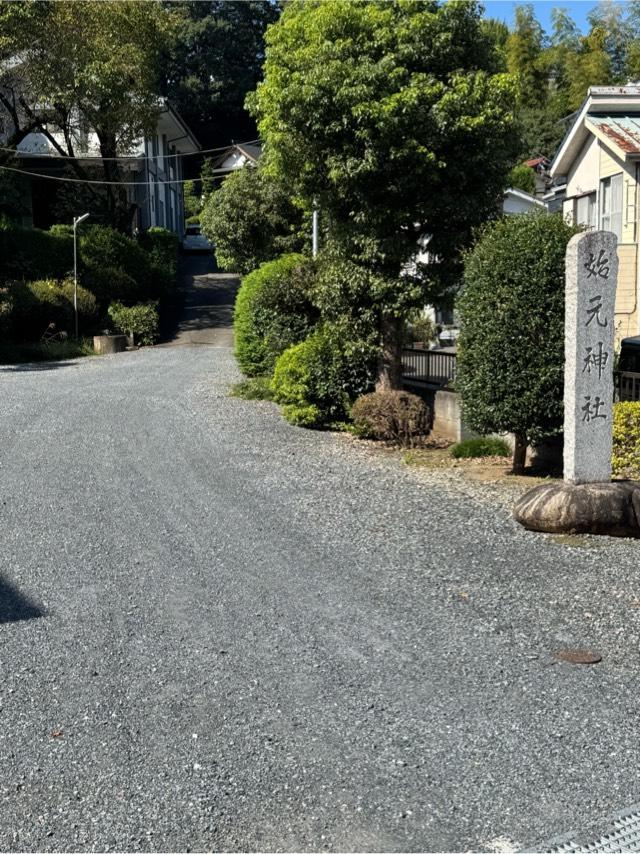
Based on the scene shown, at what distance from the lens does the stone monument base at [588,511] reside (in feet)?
28.0

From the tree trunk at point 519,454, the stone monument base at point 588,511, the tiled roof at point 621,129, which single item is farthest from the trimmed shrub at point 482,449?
the tiled roof at point 621,129

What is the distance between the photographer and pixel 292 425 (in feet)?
49.6

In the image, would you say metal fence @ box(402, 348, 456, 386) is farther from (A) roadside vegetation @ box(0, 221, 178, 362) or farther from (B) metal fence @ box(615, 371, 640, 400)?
(A) roadside vegetation @ box(0, 221, 178, 362)

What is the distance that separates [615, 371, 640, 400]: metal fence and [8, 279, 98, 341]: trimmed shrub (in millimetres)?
18365

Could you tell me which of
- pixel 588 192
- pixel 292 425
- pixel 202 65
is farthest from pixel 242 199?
pixel 202 65

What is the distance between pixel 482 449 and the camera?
1276cm

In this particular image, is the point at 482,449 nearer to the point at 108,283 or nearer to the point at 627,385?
the point at 627,385

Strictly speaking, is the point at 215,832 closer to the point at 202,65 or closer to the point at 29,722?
the point at 29,722

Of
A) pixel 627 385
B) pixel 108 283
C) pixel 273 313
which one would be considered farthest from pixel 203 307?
pixel 627 385

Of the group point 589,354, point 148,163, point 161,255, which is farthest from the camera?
point 148,163

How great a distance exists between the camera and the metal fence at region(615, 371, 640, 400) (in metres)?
11.8

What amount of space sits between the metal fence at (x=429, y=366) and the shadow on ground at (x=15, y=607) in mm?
9410

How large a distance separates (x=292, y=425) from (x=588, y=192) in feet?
29.1

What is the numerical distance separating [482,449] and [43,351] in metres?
16.0
